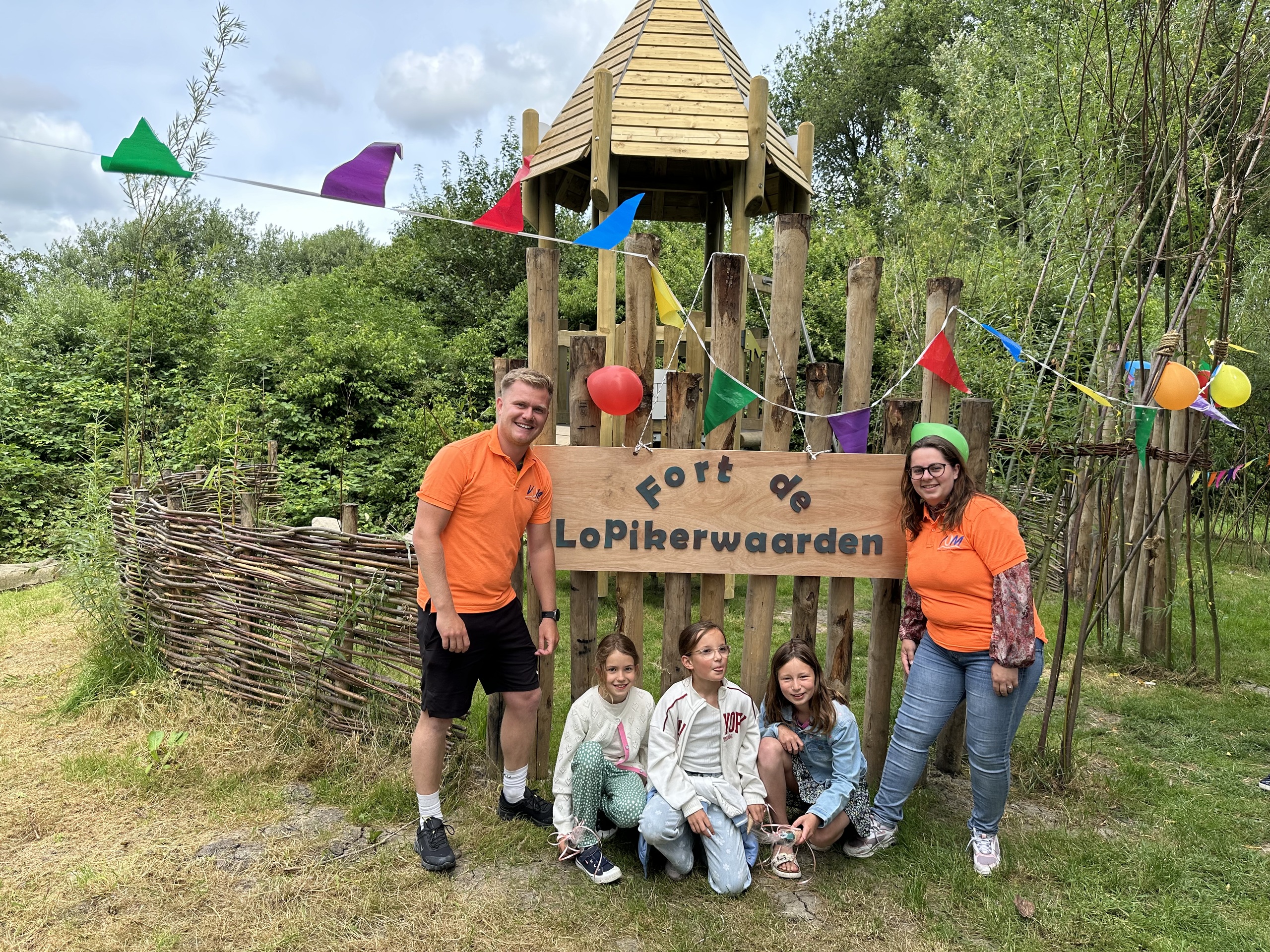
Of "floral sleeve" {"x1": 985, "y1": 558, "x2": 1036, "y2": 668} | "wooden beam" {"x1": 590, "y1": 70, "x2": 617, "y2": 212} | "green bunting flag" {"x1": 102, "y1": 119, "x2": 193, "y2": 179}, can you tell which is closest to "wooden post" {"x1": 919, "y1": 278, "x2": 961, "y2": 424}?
"floral sleeve" {"x1": 985, "y1": 558, "x2": 1036, "y2": 668}

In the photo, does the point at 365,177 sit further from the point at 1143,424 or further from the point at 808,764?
the point at 1143,424

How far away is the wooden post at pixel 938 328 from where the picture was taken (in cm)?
326

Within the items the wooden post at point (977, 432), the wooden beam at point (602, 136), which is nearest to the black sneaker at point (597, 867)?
the wooden post at point (977, 432)

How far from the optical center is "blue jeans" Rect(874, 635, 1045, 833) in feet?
9.41

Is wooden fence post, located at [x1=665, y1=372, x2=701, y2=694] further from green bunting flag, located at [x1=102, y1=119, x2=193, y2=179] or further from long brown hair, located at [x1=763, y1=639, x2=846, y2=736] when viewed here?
green bunting flag, located at [x1=102, y1=119, x2=193, y2=179]

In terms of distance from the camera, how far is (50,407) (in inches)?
406

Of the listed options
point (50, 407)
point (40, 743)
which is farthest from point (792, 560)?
point (50, 407)

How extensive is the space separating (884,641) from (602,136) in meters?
3.63

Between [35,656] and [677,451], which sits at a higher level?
[677,451]

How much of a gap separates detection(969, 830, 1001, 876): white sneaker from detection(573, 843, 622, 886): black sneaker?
1339 millimetres

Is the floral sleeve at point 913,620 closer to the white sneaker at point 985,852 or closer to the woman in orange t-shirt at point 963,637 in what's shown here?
the woman in orange t-shirt at point 963,637

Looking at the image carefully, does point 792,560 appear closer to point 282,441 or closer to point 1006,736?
point 1006,736

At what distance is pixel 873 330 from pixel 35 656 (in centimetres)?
542

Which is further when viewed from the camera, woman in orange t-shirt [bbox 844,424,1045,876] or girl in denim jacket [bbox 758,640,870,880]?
girl in denim jacket [bbox 758,640,870,880]
